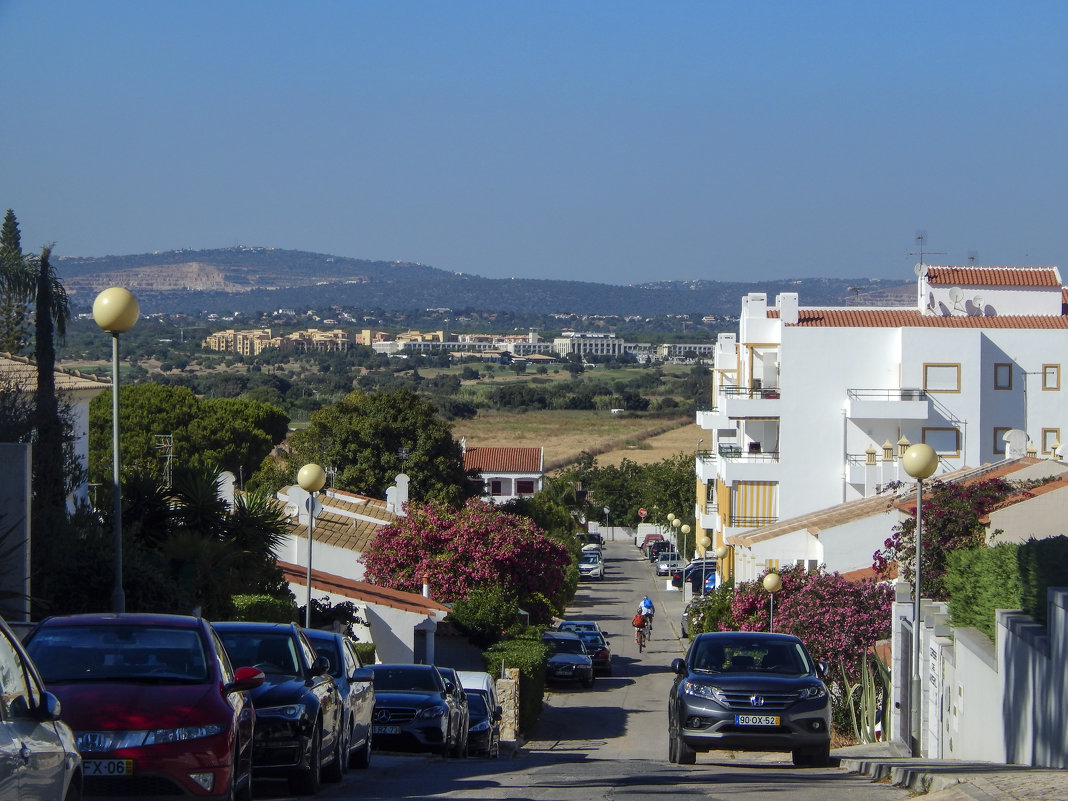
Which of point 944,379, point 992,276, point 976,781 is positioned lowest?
point 976,781

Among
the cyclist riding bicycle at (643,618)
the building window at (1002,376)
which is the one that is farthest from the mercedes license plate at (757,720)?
the building window at (1002,376)

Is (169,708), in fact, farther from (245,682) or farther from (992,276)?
(992,276)

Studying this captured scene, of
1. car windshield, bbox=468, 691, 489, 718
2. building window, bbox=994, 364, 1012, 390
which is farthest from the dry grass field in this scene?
car windshield, bbox=468, 691, 489, 718

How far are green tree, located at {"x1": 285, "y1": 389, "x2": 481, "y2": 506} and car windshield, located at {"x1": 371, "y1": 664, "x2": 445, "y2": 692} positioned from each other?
143 ft

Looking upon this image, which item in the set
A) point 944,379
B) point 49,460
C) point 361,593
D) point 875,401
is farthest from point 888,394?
point 49,460

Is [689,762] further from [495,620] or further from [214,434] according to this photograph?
[214,434]

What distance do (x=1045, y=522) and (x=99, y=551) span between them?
57.5 feet

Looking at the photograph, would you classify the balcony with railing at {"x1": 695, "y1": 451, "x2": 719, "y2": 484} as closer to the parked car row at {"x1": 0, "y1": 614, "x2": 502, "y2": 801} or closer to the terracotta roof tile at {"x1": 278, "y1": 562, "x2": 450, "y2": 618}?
the terracotta roof tile at {"x1": 278, "y1": 562, "x2": 450, "y2": 618}

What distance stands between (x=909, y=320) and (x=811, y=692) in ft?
144

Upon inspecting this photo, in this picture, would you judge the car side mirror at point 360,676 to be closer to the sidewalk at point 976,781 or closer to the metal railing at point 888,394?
the sidewalk at point 976,781

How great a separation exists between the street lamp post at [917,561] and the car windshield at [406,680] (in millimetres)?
6695

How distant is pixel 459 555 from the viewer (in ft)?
128

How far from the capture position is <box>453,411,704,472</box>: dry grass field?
132 meters

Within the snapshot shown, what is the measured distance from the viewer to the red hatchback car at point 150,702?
9.45m
